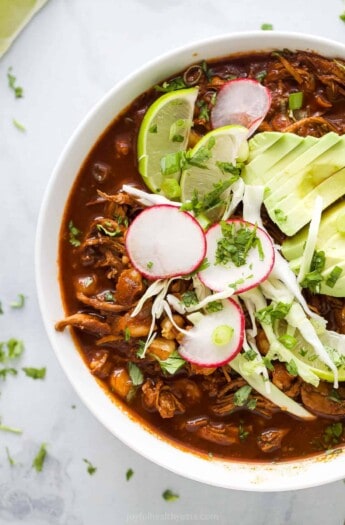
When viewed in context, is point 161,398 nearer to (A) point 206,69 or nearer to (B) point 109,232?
(B) point 109,232

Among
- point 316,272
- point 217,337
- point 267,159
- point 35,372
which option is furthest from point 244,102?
point 35,372

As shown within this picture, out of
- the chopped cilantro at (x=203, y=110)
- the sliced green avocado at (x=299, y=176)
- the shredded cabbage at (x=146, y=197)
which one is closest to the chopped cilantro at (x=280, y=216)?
the sliced green avocado at (x=299, y=176)

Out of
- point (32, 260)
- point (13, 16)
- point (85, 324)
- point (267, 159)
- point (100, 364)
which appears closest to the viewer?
point (267, 159)

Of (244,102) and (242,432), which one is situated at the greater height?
(244,102)

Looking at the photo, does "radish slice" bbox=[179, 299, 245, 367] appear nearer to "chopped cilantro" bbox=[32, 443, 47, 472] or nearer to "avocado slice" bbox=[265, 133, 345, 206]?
"avocado slice" bbox=[265, 133, 345, 206]

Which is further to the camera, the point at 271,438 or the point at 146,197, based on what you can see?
the point at 271,438

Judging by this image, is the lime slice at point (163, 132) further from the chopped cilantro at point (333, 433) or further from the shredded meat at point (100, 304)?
the chopped cilantro at point (333, 433)

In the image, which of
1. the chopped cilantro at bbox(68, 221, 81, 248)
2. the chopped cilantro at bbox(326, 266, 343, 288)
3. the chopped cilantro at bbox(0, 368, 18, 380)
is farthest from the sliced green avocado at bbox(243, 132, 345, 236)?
the chopped cilantro at bbox(0, 368, 18, 380)
